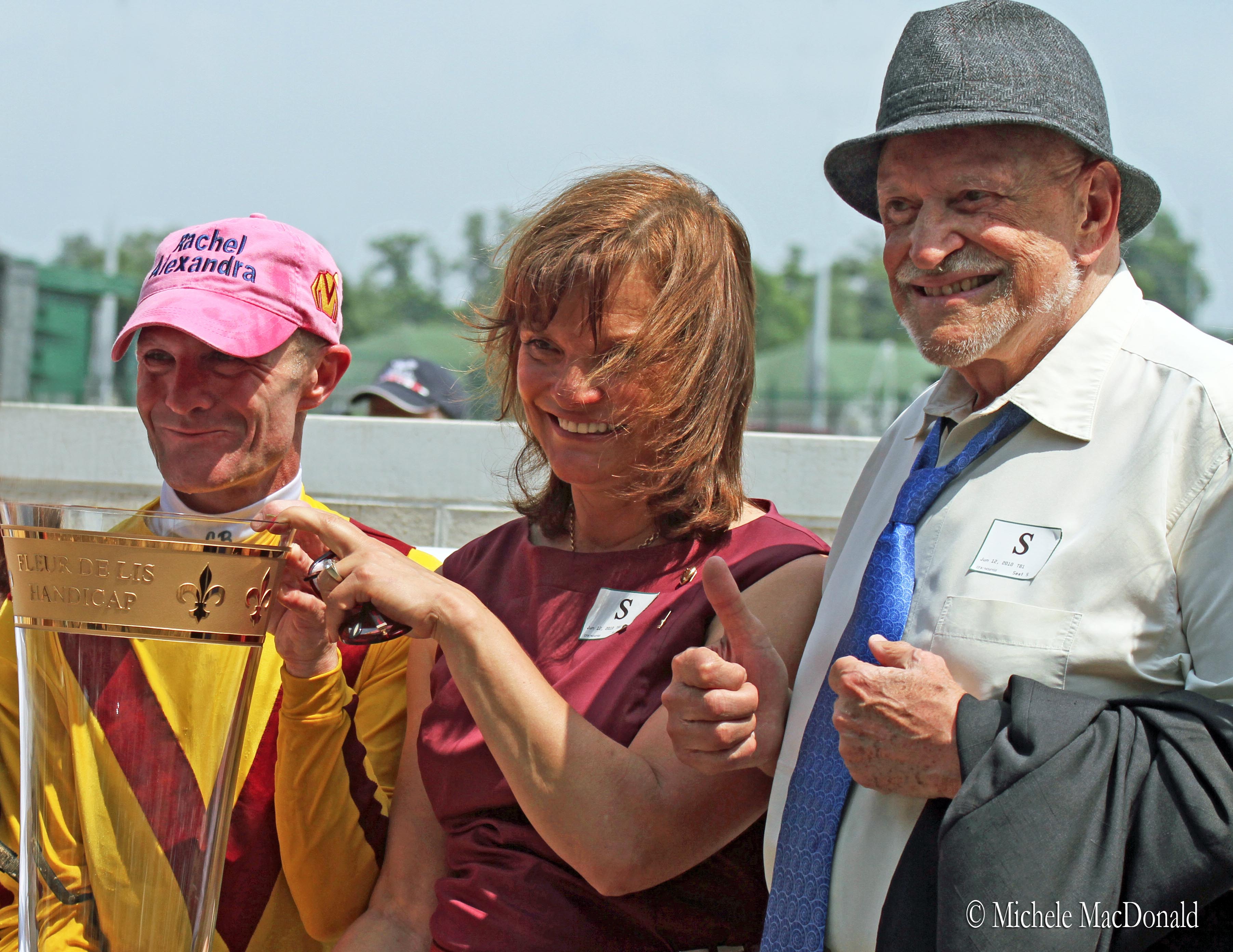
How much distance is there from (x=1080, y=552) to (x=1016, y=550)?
9 centimetres

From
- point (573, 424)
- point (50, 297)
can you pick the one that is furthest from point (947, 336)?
point (50, 297)

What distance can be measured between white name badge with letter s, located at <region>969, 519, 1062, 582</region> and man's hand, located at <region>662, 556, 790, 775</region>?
352 millimetres

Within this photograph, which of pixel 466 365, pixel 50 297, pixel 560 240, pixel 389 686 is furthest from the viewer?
pixel 50 297

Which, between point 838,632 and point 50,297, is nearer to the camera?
point 838,632

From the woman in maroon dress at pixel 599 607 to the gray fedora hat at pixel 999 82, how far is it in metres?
0.48

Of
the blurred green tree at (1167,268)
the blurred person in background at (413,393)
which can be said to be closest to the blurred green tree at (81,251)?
the blurred green tree at (1167,268)

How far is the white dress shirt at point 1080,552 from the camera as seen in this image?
5.05 ft

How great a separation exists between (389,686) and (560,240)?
925 mm

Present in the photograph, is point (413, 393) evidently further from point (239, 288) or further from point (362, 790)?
point (362, 790)

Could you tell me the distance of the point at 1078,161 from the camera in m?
1.81

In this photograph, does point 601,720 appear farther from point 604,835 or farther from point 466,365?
point 466,365

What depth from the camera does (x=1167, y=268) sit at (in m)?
17.1

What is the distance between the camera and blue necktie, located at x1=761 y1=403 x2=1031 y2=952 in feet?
5.64

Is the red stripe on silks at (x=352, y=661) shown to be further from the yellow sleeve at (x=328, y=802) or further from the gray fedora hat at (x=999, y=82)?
the gray fedora hat at (x=999, y=82)
